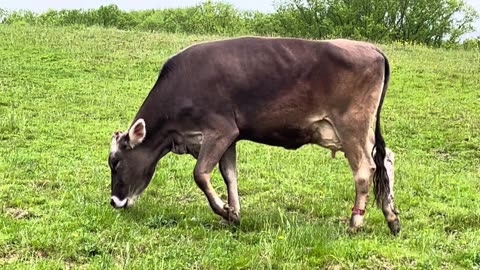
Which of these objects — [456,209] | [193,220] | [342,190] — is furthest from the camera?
[342,190]

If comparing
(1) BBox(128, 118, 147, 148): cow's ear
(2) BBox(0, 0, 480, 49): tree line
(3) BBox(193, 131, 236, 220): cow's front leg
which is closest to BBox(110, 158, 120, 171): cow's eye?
(1) BBox(128, 118, 147, 148): cow's ear

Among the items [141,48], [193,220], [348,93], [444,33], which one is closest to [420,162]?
[348,93]

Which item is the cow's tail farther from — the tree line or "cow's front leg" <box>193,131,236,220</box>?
the tree line

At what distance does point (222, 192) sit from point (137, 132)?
2.04m

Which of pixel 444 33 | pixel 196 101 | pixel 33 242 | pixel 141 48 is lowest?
pixel 444 33

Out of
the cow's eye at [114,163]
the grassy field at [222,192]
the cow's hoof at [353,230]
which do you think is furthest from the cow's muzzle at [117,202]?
the cow's hoof at [353,230]

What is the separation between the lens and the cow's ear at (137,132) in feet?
24.2

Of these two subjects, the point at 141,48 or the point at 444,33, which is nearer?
the point at 141,48

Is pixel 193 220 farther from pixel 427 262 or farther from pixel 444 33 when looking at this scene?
pixel 444 33

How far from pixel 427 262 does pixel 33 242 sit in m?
3.54

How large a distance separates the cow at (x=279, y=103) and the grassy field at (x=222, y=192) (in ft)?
1.96

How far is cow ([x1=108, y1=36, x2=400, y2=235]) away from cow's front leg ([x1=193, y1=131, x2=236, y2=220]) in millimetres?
11

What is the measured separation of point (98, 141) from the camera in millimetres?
12141

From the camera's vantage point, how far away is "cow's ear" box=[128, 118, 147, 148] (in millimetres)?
A: 7379
